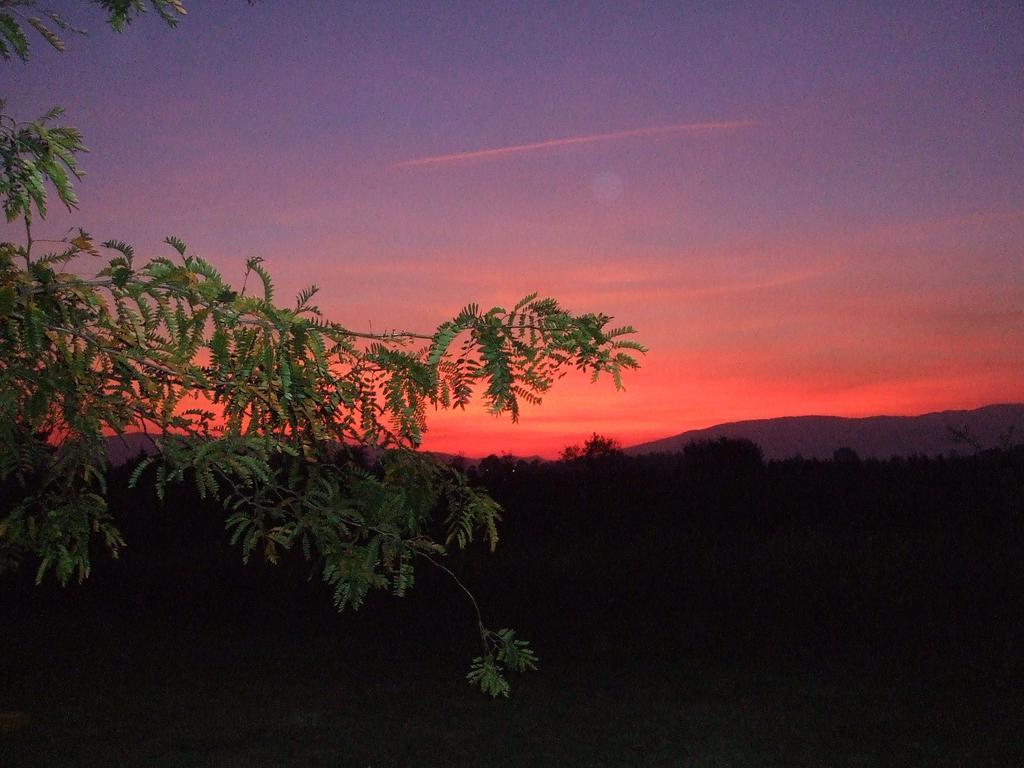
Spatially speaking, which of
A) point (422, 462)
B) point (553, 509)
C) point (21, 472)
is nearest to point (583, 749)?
point (422, 462)

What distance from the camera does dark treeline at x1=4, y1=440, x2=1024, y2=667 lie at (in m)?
15.2

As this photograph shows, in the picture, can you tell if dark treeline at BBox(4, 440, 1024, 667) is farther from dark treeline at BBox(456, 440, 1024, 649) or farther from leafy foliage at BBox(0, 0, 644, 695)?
leafy foliage at BBox(0, 0, 644, 695)

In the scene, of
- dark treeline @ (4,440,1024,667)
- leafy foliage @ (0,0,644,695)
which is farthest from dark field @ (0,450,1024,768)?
leafy foliage @ (0,0,644,695)

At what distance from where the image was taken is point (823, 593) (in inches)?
618

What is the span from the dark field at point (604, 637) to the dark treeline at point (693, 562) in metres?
0.05

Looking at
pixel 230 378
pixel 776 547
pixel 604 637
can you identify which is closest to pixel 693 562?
pixel 776 547

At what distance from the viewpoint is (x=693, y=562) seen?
17359 mm

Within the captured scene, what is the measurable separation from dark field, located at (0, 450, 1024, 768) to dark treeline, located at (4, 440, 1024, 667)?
50 mm

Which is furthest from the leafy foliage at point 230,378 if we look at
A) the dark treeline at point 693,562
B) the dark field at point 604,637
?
the dark treeline at point 693,562

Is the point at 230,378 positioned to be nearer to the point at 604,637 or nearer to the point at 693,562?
the point at 604,637

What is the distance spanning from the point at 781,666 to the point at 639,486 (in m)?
8.88

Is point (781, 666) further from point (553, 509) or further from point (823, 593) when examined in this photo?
point (553, 509)

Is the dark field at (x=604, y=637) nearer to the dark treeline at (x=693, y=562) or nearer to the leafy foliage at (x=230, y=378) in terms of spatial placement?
the dark treeline at (x=693, y=562)

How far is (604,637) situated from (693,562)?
3435 mm
